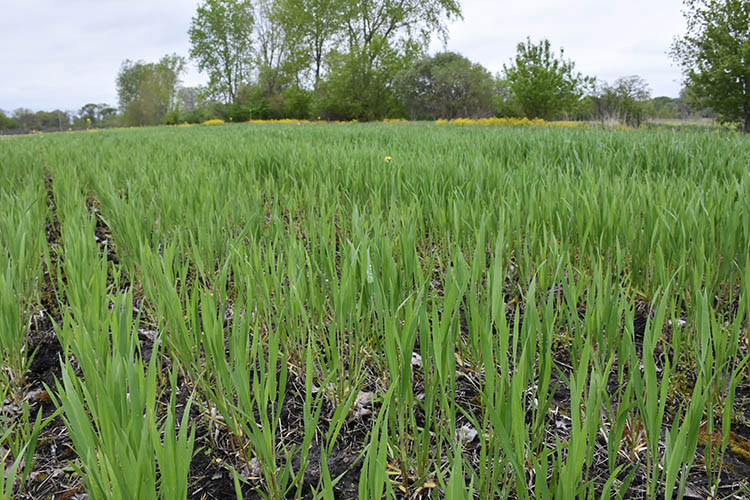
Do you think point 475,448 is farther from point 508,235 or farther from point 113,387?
point 508,235

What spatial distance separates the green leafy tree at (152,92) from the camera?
41562 millimetres

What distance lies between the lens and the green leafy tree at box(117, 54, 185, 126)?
41562 mm

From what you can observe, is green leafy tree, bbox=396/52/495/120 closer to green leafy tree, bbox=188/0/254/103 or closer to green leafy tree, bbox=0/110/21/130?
green leafy tree, bbox=188/0/254/103

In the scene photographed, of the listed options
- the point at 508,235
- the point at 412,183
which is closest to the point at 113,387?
the point at 508,235

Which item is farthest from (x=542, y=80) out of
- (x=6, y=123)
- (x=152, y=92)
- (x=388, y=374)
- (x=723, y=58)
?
(x=6, y=123)

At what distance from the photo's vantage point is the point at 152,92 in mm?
41781

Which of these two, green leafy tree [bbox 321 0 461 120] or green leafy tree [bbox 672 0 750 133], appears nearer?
green leafy tree [bbox 672 0 750 133]

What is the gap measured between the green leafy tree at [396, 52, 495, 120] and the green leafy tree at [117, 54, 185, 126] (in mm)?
25446

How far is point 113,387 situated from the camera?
2.31 ft

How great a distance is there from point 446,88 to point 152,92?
29848mm

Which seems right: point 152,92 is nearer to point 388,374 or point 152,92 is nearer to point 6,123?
point 6,123

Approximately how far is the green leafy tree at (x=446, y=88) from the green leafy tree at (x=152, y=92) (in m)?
25.4

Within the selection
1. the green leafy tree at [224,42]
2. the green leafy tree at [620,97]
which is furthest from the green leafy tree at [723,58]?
the green leafy tree at [224,42]

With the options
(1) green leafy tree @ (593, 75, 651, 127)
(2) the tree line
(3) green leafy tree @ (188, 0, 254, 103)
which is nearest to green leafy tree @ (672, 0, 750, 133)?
(2) the tree line
